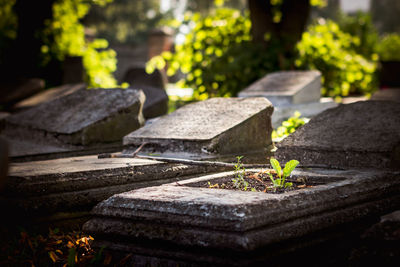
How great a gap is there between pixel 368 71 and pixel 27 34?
22.3 ft

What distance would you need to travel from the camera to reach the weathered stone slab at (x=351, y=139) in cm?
354

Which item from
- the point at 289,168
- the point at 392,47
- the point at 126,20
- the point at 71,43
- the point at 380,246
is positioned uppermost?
the point at 126,20

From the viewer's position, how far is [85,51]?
12648mm

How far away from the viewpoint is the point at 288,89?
636 centimetres

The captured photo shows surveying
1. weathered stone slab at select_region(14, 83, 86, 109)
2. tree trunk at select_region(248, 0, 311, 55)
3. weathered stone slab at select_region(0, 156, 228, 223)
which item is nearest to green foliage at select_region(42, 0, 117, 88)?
weathered stone slab at select_region(14, 83, 86, 109)

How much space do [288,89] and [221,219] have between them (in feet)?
13.4

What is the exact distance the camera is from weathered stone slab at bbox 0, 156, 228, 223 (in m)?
3.38

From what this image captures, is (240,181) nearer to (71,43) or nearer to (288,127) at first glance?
(288,127)

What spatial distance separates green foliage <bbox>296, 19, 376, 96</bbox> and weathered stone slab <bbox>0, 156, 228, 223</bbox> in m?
5.88

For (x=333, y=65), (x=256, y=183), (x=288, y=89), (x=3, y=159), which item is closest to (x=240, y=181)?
(x=256, y=183)

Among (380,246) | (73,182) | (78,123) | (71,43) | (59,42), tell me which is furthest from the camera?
(71,43)

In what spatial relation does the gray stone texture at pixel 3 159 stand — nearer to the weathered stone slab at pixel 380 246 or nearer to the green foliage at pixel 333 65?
the weathered stone slab at pixel 380 246

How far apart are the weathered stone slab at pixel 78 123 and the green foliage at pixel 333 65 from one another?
14.9 ft

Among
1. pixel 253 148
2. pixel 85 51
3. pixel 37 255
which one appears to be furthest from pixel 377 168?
pixel 85 51
